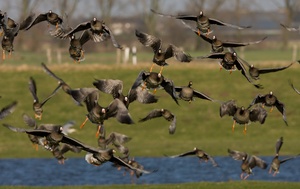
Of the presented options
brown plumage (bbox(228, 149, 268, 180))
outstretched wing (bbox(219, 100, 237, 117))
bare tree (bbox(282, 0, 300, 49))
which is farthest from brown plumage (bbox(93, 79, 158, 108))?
bare tree (bbox(282, 0, 300, 49))

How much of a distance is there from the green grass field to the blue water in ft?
7.42

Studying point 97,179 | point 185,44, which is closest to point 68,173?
point 97,179

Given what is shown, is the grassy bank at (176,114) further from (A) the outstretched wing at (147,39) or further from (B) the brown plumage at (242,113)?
(A) the outstretched wing at (147,39)

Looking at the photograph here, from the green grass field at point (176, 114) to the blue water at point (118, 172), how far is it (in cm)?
226

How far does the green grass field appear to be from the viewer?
42125 millimetres

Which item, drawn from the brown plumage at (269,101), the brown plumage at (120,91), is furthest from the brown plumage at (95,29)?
the brown plumage at (269,101)

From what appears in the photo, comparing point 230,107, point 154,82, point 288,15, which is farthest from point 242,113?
point 288,15

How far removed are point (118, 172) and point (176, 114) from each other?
14.6 metres

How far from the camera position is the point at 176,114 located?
47.8 meters

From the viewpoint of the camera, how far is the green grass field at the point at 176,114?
42125 millimetres

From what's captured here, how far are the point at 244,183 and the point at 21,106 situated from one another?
27.3m

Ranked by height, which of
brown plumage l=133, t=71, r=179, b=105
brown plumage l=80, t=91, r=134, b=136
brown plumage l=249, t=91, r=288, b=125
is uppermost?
brown plumage l=133, t=71, r=179, b=105

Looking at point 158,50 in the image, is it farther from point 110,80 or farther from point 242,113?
point 242,113

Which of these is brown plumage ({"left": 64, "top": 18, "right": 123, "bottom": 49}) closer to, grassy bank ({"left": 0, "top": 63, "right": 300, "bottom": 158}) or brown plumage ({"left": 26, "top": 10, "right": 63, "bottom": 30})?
brown plumage ({"left": 26, "top": 10, "right": 63, "bottom": 30})
